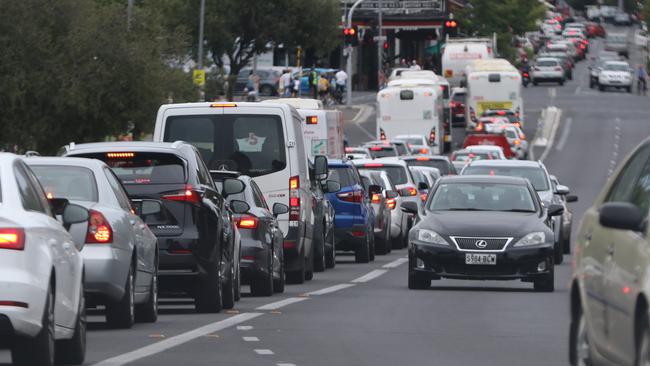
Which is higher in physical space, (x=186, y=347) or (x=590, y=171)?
(x=186, y=347)

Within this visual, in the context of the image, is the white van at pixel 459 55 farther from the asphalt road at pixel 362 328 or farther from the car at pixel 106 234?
the car at pixel 106 234

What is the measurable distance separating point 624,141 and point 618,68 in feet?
110

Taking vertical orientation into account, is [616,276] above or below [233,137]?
above

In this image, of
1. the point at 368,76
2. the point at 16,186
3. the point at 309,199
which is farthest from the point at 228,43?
the point at 16,186

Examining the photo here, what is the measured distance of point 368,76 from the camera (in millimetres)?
123875

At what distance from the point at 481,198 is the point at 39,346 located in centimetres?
1313

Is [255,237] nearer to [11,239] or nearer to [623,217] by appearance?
[11,239]

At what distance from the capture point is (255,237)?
73.7ft

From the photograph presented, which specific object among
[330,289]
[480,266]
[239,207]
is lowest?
[330,289]

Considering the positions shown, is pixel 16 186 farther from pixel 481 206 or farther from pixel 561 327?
pixel 481 206

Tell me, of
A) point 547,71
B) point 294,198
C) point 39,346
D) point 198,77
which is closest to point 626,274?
point 39,346

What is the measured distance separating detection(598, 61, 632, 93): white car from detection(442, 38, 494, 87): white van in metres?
22.9

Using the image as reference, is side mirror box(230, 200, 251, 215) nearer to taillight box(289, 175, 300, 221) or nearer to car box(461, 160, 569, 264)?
taillight box(289, 175, 300, 221)

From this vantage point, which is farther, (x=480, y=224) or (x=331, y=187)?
(x=331, y=187)
